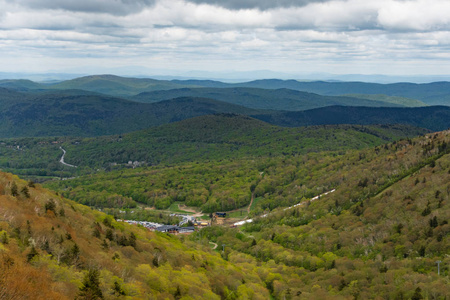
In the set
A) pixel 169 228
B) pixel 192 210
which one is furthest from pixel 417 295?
pixel 192 210

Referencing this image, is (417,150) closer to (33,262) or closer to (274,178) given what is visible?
(274,178)

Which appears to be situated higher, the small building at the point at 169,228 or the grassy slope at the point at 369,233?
the grassy slope at the point at 369,233

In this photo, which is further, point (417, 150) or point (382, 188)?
point (417, 150)

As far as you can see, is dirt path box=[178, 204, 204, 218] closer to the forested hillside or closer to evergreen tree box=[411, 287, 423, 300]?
the forested hillside

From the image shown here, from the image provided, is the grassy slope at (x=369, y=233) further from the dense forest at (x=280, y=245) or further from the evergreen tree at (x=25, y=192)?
the evergreen tree at (x=25, y=192)

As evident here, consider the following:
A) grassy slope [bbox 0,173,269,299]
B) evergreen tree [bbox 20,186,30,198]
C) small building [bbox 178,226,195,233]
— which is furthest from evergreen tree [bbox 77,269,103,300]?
small building [bbox 178,226,195,233]

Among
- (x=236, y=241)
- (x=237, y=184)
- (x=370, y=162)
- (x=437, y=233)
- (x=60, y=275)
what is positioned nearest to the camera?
(x=60, y=275)

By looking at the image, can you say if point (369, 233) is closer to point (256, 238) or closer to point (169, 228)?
point (256, 238)

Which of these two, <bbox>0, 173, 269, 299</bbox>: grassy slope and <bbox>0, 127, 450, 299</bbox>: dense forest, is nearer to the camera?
→ <bbox>0, 173, 269, 299</bbox>: grassy slope

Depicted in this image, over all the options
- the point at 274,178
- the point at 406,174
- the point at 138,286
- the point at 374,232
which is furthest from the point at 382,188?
the point at 138,286

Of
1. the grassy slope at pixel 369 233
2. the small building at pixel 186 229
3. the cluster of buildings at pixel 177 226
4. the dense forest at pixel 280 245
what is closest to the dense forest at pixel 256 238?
the dense forest at pixel 280 245

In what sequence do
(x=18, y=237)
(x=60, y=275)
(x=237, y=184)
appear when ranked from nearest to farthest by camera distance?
(x=60, y=275) → (x=18, y=237) → (x=237, y=184)
